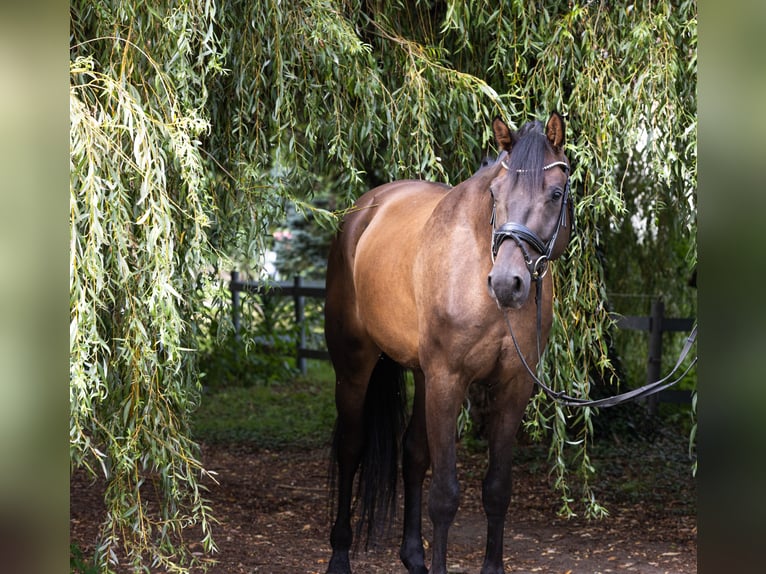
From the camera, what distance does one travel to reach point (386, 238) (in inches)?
169

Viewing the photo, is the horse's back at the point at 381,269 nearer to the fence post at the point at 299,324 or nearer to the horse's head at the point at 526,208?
the horse's head at the point at 526,208

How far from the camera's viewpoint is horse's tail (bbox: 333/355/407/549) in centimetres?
455

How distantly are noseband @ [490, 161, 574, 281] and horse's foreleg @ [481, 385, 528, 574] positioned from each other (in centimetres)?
65

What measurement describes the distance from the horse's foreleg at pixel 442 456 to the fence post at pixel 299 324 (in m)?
7.98

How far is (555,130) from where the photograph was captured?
11.3 ft

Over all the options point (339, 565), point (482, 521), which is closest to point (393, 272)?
point (339, 565)

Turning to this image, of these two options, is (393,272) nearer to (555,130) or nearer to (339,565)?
(555,130)

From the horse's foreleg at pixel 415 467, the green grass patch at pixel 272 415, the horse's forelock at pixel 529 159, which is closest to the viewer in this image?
the horse's forelock at pixel 529 159

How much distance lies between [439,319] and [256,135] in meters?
1.30

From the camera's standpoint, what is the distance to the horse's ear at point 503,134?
3428 mm

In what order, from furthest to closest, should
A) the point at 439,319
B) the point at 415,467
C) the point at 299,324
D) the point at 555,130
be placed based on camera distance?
the point at 299,324 → the point at 415,467 → the point at 439,319 → the point at 555,130

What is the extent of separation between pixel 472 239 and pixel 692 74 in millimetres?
1477

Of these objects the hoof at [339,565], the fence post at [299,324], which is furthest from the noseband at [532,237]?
the fence post at [299,324]
